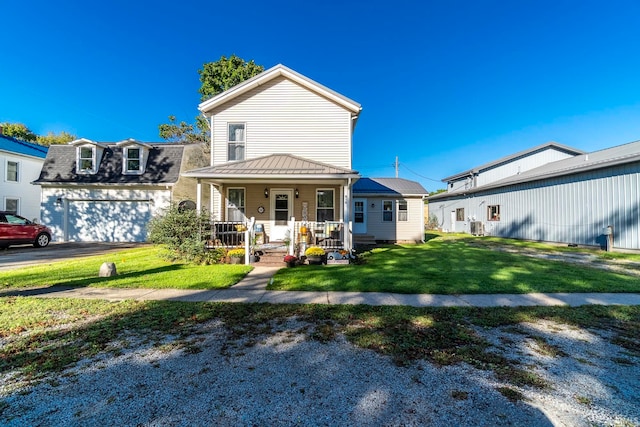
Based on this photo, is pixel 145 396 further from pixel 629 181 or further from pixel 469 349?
pixel 629 181

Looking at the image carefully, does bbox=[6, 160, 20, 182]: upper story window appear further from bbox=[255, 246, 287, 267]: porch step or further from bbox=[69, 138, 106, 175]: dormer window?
bbox=[255, 246, 287, 267]: porch step

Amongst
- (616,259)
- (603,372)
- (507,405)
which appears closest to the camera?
(507,405)

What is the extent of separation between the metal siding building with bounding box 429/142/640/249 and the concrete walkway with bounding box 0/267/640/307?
9270 mm

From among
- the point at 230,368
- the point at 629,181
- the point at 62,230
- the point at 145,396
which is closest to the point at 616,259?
the point at 629,181

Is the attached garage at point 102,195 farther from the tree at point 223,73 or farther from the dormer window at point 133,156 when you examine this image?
the tree at point 223,73

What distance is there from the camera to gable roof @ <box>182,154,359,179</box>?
378 inches

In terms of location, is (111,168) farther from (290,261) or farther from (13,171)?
(290,261)

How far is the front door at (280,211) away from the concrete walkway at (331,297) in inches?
247

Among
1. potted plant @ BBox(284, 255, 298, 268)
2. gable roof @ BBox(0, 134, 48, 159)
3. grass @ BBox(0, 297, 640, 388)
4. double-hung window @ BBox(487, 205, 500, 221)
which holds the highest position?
gable roof @ BBox(0, 134, 48, 159)

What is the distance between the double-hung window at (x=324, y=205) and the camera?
40.7ft

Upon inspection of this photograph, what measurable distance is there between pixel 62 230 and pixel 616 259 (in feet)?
84.3

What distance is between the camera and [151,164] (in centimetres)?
1644

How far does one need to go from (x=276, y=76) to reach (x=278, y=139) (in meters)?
2.76

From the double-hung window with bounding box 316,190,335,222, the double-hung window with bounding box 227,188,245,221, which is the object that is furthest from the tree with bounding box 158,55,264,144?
the double-hung window with bounding box 316,190,335,222
